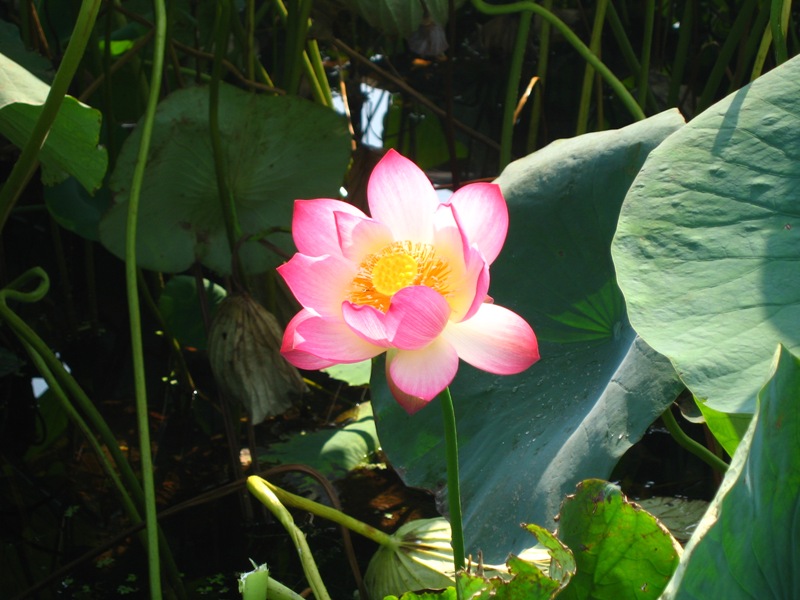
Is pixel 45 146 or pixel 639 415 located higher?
pixel 45 146

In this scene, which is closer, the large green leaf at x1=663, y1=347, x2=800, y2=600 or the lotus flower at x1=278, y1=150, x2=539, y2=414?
the large green leaf at x1=663, y1=347, x2=800, y2=600

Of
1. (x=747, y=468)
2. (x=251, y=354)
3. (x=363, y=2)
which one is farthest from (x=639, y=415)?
(x=363, y=2)

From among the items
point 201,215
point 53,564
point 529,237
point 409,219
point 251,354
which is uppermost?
point 409,219

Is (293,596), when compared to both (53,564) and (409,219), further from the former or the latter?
(53,564)

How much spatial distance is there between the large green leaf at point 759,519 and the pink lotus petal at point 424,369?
6.3 inches

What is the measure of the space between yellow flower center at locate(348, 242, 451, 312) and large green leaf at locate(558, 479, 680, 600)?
150 mm

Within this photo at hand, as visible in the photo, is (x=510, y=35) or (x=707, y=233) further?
(x=510, y=35)

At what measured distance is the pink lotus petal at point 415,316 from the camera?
1.52 ft

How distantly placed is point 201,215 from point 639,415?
2.68 ft

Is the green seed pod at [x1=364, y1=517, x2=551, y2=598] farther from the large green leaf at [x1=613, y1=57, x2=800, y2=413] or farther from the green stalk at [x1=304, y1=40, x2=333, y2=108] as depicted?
the green stalk at [x1=304, y1=40, x2=333, y2=108]

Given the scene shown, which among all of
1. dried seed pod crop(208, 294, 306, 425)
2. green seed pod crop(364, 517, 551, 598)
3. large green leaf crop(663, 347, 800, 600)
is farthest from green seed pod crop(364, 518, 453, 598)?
large green leaf crop(663, 347, 800, 600)

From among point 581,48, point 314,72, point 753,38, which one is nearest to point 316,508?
point 581,48

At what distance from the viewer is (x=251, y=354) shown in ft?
3.66

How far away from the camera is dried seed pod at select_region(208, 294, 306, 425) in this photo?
1.11 meters
